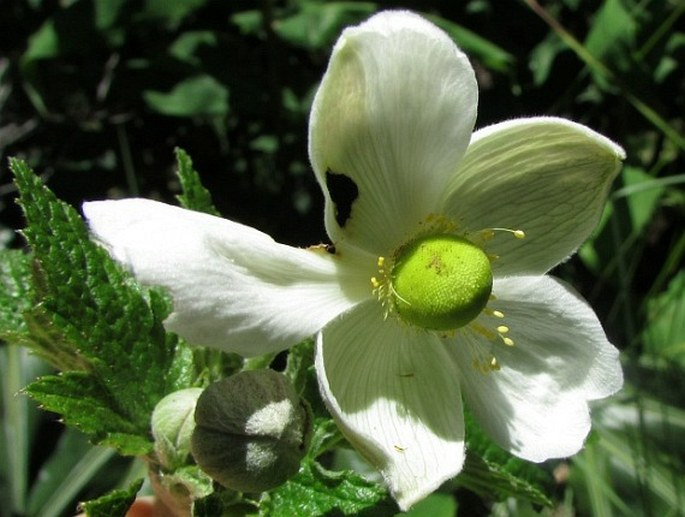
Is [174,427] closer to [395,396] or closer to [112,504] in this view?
[112,504]

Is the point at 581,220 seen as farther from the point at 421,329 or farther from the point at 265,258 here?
the point at 265,258

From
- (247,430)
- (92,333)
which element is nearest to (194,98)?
(92,333)

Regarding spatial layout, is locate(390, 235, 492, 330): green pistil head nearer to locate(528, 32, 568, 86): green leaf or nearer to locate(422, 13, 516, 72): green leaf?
locate(422, 13, 516, 72): green leaf

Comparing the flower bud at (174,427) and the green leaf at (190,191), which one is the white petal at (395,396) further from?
the green leaf at (190,191)

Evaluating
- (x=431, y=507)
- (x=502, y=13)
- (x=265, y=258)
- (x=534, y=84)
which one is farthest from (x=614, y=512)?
(x=265, y=258)

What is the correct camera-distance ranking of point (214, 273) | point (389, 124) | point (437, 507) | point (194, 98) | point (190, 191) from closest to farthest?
1. point (214, 273)
2. point (389, 124)
3. point (190, 191)
4. point (437, 507)
5. point (194, 98)

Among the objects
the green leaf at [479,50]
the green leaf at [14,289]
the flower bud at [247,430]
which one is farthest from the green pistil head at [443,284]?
the green leaf at [479,50]

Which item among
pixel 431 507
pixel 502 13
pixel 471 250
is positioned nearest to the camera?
pixel 471 250

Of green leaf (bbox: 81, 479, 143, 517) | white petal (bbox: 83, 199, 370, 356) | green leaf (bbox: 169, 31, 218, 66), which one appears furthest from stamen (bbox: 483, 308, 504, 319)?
green leaf (bbox: 169, 31, 218, 66)
